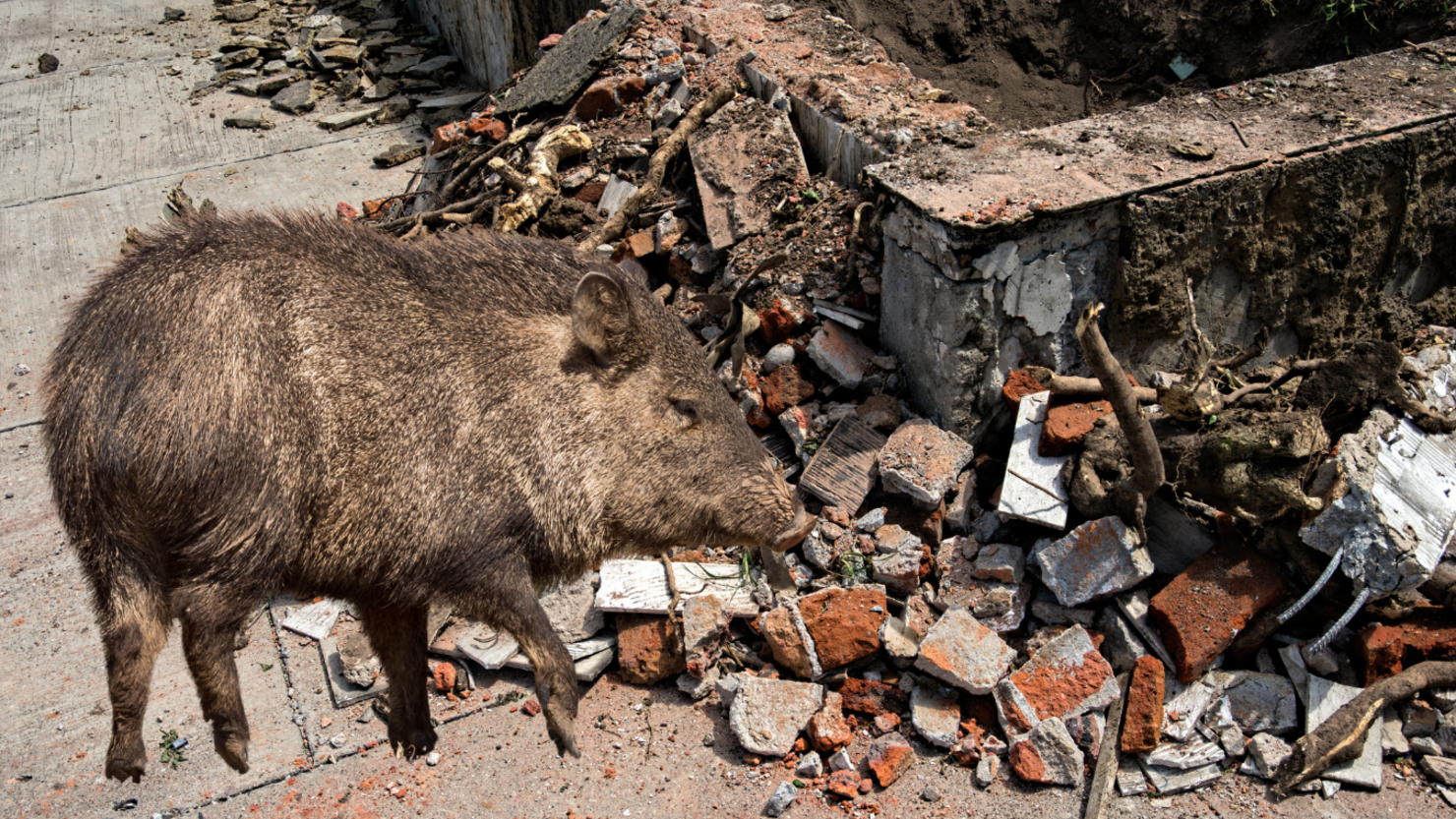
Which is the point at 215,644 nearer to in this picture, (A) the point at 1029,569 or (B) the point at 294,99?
(A) the point at 1029,569

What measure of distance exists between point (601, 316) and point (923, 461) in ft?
6.37

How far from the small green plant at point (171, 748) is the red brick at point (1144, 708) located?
150 inches

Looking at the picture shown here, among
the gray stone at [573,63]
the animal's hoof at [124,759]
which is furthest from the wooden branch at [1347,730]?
the gray stone at [573,63]

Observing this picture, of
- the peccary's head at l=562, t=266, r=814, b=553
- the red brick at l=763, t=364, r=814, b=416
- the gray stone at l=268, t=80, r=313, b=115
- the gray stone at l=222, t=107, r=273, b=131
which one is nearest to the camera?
the peccary's head at l=562, t=266, r=814, b=553

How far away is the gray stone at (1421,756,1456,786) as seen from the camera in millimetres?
3865

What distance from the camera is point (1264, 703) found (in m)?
4.12

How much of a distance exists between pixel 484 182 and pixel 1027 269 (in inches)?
141

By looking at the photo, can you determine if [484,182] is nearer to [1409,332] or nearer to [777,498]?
[777,498]

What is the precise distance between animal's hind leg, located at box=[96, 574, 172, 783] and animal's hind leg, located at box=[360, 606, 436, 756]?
766 mm

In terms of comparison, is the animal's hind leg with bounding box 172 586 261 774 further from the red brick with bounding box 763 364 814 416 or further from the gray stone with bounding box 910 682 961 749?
the red brick with bounding box 763 364 814 416

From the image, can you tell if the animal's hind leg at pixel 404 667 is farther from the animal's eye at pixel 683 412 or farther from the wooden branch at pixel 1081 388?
the wooden branch at pixel 1081 388

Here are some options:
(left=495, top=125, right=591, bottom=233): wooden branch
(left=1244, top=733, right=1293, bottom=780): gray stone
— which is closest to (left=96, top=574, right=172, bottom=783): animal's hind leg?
(left=495, top=125, right=591, bottom=233): wooden branch

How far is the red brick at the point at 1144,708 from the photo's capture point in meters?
3.99

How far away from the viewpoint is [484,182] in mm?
6383
